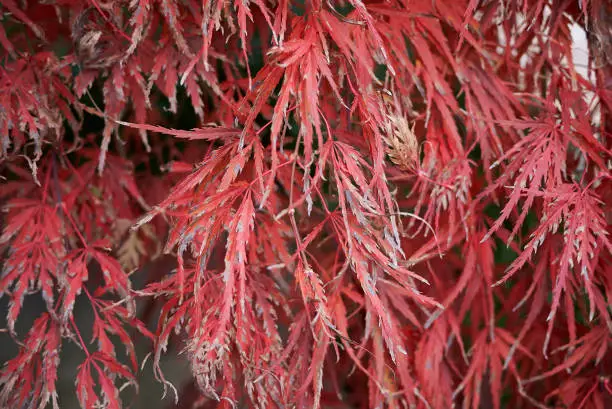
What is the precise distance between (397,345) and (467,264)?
197 mm

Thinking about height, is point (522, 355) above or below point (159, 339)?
below

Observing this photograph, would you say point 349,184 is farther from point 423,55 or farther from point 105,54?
point 105,54

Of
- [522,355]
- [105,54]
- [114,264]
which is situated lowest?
[522,355]

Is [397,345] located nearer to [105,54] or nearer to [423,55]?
[423,55]

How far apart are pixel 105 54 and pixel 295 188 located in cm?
32

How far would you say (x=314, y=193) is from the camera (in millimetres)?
964

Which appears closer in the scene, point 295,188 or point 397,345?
point 397,345

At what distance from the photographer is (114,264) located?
33.5 inches

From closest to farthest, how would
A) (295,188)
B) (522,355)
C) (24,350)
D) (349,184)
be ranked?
(349,184), (24,350), (295,188), (522,355)

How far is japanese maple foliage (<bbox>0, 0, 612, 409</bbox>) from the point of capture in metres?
0.69

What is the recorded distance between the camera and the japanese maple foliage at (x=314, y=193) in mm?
690

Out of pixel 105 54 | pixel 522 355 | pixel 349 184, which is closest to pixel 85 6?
pixel 105 54

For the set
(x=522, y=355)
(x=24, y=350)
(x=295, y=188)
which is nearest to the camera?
(x=24, y=350)

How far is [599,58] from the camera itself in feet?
2.82
